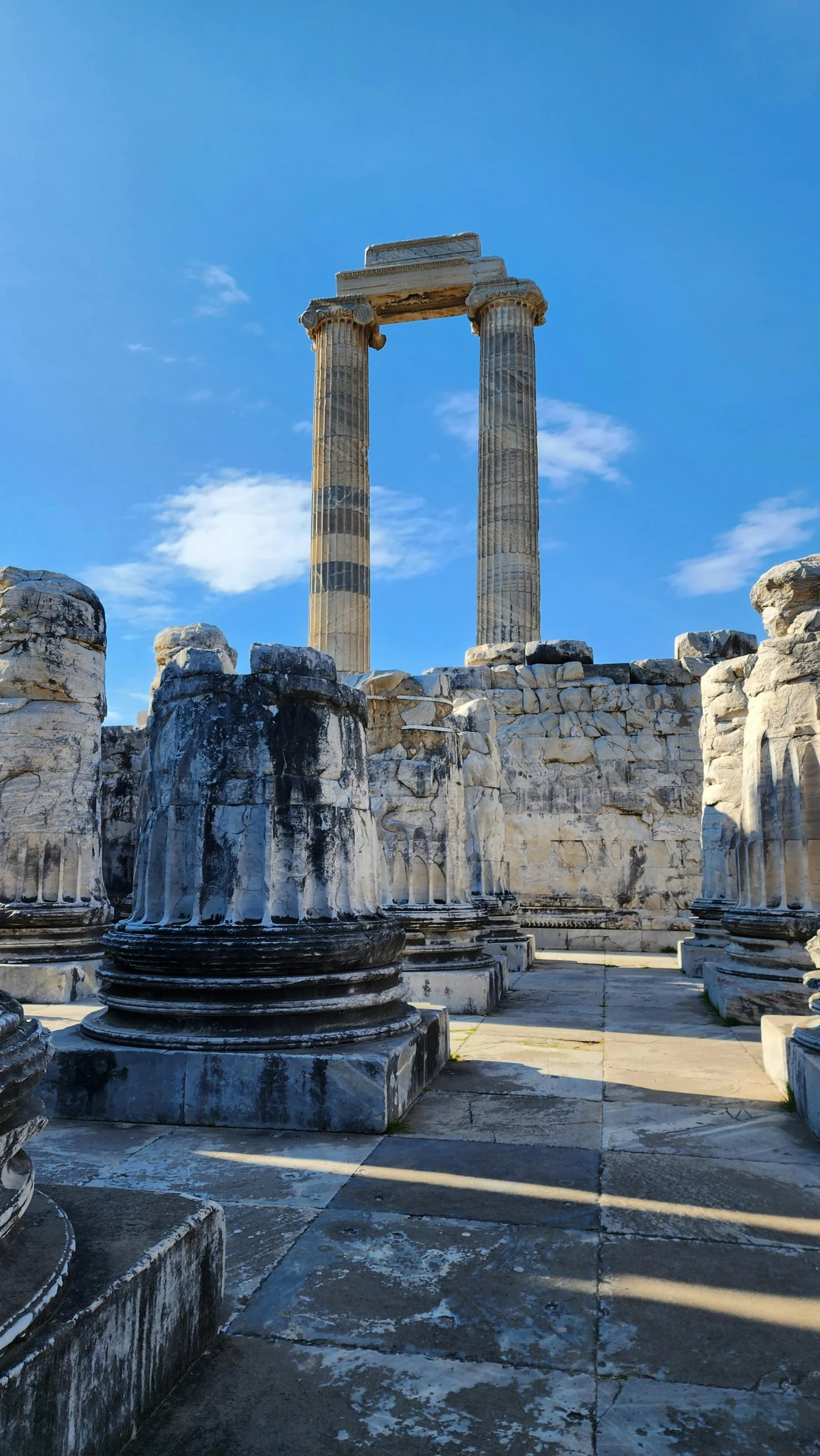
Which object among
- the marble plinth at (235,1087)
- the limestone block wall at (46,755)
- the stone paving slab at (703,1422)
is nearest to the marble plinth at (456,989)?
the marble plinth at (235,1087)

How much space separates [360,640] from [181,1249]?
58.8ft

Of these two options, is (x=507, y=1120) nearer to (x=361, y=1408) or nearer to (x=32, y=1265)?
(x=361, y=1408)

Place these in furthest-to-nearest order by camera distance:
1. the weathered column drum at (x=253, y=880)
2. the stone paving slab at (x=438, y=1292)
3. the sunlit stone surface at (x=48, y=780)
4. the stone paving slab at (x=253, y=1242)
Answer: the sunlit stone surface at (x=48, y=780), the weathered column drum at (x=253, y=880), the stone paving slab at (x=253, y=1242), the stone paving slab at (x=438, y=1292)

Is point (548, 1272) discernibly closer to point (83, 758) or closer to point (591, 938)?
point (83, 758)

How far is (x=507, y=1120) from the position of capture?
358cm

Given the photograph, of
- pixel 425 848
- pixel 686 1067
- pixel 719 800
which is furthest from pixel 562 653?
pixel 686 1067

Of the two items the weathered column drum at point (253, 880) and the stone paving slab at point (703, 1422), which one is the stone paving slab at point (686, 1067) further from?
the stone paving slab at point (703, 1422)

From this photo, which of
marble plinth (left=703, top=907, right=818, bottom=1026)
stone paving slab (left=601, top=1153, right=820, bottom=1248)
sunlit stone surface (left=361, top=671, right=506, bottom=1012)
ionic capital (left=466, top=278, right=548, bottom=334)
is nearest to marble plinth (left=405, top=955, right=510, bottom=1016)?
sunlit stone surface (left=361, top=671, right=506, bottom=1012)

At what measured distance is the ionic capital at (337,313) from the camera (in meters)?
21.2

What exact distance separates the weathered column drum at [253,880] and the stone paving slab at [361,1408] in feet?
5.97

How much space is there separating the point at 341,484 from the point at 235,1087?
18.0m

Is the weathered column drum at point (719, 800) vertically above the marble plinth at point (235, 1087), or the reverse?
the weathered column drum at point (719, 800)

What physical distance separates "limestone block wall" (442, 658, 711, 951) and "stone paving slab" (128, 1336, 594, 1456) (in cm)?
1027

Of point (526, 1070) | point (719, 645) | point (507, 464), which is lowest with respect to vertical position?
point (526, 1070)
